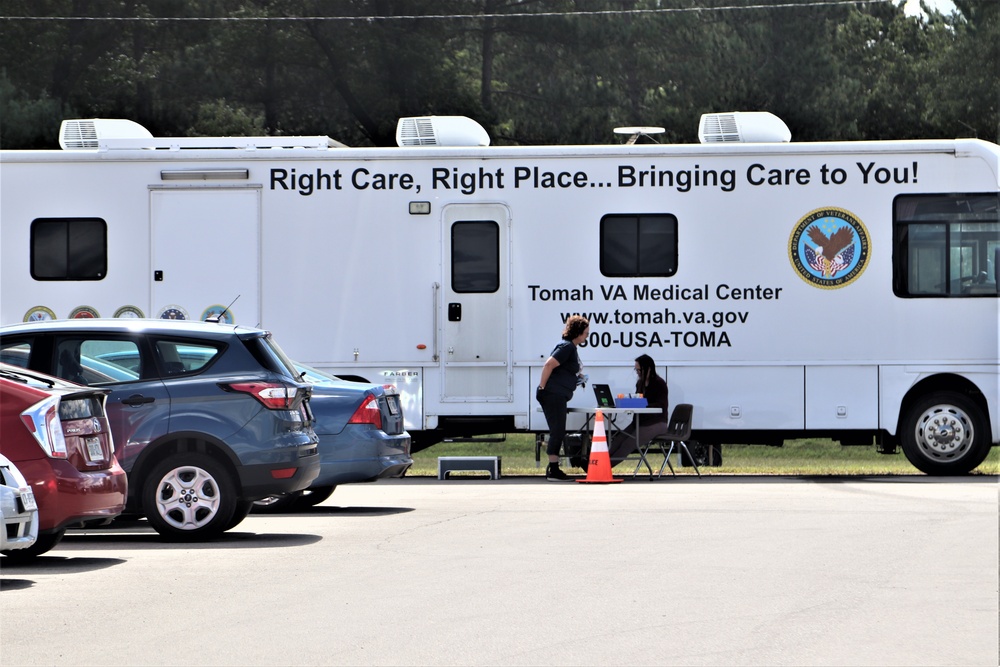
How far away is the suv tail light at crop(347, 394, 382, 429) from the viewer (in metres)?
14.2

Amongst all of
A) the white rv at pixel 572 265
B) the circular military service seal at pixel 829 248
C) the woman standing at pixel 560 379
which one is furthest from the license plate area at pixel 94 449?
the circular military service seal at pixel 829 248

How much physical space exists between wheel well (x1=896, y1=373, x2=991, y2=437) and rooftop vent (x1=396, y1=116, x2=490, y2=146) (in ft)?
17.9

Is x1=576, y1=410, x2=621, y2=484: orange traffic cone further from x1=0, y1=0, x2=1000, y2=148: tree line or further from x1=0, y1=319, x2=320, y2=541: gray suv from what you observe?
x1=0, y1=0, x2=1000, y2=148: tree line

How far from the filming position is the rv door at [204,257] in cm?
1823

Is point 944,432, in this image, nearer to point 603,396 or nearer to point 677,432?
point 677,432

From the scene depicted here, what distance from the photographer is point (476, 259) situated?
18266mm

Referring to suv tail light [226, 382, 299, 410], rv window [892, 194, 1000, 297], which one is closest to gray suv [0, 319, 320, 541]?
suv tail light [226, 382, 299, 410]

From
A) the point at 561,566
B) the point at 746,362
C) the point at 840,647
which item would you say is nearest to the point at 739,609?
the point at 840,647

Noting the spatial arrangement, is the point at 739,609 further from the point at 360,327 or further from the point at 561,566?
the point at 360,327

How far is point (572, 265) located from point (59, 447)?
911 cm

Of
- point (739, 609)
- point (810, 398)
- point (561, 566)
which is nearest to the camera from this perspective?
point (739, 609)

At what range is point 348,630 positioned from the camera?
7.88 m

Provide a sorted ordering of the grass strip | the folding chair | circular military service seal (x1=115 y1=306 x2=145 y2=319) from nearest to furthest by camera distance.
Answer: the folding chair
circular military service seal (x1=115 y1=306 x2=145 y2=319)
the grass strip

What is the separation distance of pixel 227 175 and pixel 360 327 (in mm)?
2199
